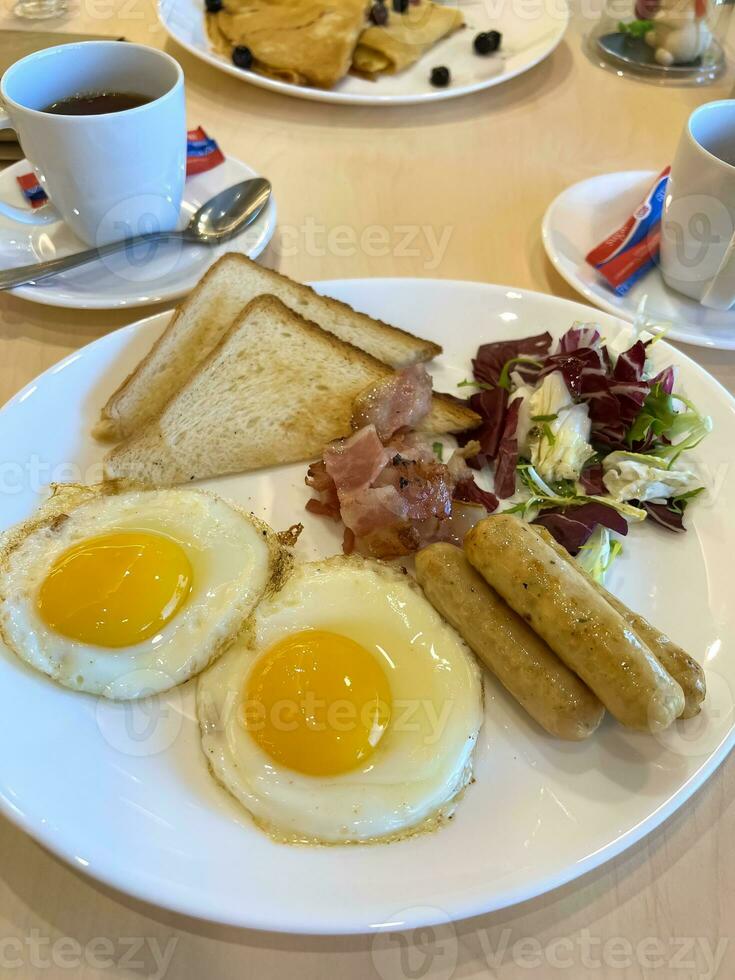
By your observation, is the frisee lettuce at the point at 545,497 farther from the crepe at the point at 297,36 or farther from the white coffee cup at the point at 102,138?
the crepe at the point at 297,36

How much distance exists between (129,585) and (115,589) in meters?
0.03

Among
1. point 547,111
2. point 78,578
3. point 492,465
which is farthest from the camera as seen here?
point 547,111

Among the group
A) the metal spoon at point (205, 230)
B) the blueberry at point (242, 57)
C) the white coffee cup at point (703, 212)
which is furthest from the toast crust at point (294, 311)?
the blueberry at point (242, 57)

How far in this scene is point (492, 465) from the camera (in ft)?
6.20

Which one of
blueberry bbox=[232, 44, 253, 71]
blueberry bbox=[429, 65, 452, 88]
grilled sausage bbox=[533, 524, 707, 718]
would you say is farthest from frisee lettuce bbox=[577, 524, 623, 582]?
blueberry bbox=[232, 44, 253, 71]

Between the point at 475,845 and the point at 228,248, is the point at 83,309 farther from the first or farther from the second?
the point at 475,845

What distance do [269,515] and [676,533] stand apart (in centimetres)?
101

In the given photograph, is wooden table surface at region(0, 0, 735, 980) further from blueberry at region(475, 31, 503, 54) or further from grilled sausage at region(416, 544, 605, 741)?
grilled sausage at region(416, 544, 605, 741)

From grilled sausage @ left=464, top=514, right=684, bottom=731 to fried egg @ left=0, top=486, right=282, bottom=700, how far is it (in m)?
0.51

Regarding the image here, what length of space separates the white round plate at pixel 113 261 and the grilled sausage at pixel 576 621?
1280mm

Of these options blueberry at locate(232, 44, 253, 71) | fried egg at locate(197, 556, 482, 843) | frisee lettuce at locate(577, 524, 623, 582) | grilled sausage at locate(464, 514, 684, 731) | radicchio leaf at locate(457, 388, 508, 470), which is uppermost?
blueberry at locate(232, 44, 253, 71)

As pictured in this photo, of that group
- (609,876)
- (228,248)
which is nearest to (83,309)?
(228,248)

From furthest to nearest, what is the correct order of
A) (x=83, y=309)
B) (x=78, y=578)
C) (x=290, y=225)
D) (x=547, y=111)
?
(x=547, y=111)
(x=290, y=225)
(x=83, y=309)
(x=78, y=578)

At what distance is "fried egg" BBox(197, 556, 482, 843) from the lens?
1.24 metres
